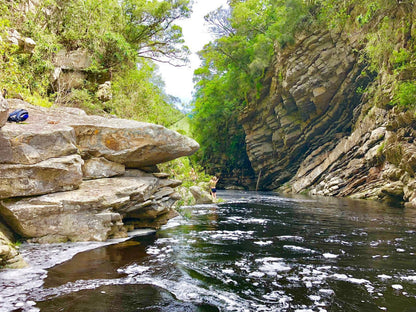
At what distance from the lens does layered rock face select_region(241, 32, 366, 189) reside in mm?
29688

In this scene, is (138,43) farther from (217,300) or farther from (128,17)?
(217,300)

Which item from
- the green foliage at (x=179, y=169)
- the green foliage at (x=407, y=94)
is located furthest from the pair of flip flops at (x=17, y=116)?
the green foliage at (x=407, y=94)

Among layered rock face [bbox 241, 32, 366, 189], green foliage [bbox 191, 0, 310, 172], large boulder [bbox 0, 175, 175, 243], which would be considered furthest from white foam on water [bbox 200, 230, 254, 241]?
green foliage [bbox 191, 0, 310, 172]

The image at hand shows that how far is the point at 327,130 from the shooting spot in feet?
110

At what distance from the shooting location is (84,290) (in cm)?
424

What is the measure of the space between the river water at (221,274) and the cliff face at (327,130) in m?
13.1

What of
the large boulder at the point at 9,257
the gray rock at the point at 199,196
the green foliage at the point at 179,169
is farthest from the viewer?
the gray rock at the point at 199,196

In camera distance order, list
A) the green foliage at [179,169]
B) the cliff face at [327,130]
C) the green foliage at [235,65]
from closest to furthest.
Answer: the green foliage at [179,169], the cliff face at [327,130], the green foliage at [235,65]

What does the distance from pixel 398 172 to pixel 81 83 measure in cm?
1907

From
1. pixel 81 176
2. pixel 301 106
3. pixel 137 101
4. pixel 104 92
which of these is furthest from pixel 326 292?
pixel 301 106

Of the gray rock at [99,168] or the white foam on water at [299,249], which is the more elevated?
the gray rock at [99,168]

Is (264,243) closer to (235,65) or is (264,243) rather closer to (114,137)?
(114,137)

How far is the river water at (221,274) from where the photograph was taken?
12.8 ft

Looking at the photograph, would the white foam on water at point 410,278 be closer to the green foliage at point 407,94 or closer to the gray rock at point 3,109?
the gray rock at point 3,109
